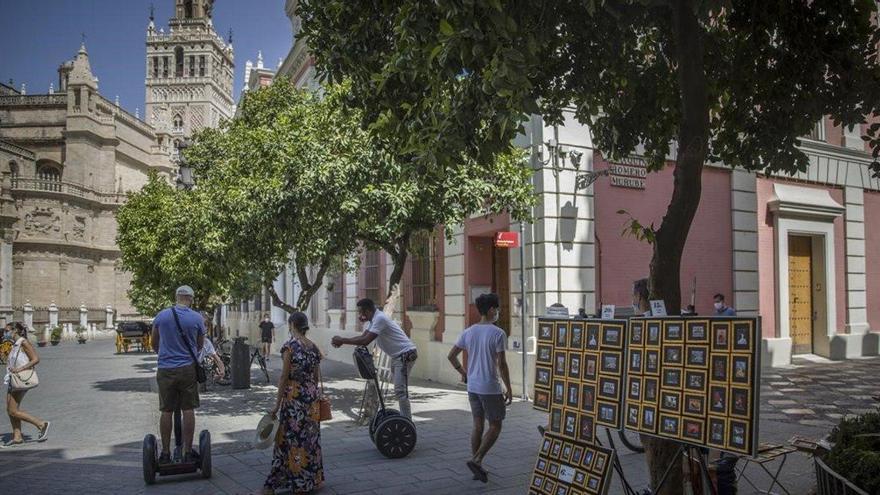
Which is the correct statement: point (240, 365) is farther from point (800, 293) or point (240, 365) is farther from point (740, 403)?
point (740, 403)

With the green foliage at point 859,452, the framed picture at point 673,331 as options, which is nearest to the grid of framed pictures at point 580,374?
the framed picture at point 673,331

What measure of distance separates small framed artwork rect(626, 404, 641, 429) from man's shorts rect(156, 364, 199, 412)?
14.8 ft

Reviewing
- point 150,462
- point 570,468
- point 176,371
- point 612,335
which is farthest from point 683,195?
point 150,462

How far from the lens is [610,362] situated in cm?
482

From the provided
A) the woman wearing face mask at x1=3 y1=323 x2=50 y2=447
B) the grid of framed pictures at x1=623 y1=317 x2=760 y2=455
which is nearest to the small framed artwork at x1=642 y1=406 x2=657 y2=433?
the grid of framed pictures at x1=623 y1=317 x2=760 y2=455

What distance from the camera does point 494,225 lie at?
46.6 feet

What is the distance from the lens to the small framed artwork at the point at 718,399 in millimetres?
4039

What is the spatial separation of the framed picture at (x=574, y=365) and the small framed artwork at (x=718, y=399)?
3.67 ft

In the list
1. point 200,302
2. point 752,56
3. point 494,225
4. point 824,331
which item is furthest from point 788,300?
point 200,302

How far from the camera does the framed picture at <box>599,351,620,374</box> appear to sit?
4.76 m

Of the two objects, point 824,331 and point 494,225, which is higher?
point 494,225

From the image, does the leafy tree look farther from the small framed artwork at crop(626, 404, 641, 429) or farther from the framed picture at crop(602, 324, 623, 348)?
the framed picture at crop(602, 324, 623, 348)

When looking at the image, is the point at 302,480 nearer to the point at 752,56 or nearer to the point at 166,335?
the point at 166,335

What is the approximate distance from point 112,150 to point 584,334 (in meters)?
77.2
